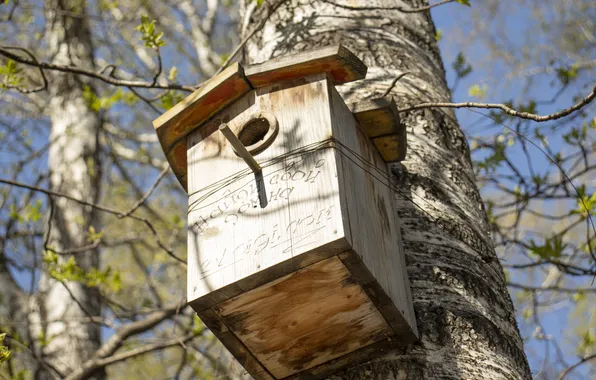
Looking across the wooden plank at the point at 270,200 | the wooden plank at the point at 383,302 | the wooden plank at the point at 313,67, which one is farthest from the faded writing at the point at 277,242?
the wooden plank at the point at 313,67

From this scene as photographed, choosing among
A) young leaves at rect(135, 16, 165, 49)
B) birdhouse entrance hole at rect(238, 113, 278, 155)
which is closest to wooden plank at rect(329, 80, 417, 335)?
birdhouse entrance hole at rect(238, 113, 278, 155)

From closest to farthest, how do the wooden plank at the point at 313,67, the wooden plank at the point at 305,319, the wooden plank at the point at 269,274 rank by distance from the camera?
the wooden plank at the point at 269,274 → the wooden plank at the point at 305,319 → the wooden plank at the point at 313,67

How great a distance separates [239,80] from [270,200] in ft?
1.48

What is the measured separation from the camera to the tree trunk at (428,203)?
2033 millimetres

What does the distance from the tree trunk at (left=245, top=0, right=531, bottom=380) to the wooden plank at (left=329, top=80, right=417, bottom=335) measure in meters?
0.07

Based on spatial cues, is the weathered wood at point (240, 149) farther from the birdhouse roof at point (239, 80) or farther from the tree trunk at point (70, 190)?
the tree trunk at point (70, 190)

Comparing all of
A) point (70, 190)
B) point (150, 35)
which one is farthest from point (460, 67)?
point (70, 190)

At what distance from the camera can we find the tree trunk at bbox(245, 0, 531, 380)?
2.03m

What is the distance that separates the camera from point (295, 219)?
1.92m

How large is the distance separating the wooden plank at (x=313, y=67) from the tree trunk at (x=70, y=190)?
2292 millimetres

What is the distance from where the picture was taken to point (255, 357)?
2.18 m

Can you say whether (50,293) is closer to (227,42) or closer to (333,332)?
(333,332)

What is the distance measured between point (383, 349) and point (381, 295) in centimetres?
18

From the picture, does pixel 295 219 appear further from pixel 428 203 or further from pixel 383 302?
pixel 428 203
